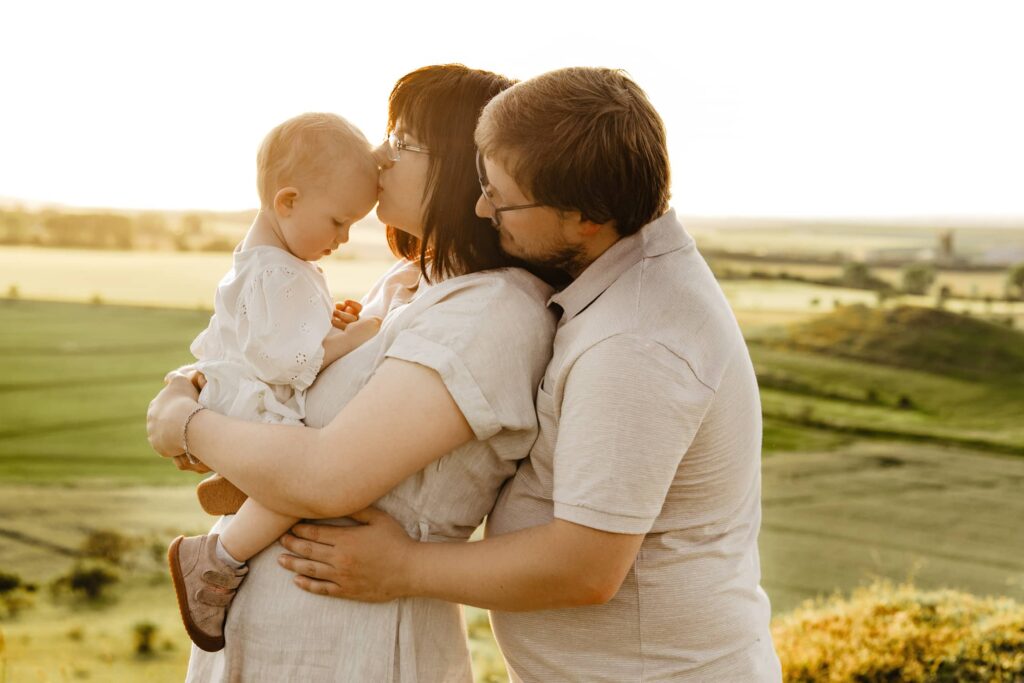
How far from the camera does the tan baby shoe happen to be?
1.53 meters

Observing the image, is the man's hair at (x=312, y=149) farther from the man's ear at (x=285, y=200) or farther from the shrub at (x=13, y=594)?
the shrub at (x=13, y=594)

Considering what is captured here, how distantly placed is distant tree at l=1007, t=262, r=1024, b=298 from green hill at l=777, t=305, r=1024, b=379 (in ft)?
0.60

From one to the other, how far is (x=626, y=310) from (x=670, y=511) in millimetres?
328

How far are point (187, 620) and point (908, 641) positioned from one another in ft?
8.97

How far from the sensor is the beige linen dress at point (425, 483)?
131 centimetres

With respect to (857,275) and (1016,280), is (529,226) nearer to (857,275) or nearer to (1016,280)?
(857,275)

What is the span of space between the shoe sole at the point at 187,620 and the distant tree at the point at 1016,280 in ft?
13.0

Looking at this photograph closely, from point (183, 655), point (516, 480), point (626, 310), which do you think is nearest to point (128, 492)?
point (183, 655)

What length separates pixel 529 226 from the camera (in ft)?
4.30

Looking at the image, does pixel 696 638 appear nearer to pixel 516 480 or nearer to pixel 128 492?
pixel 516 480

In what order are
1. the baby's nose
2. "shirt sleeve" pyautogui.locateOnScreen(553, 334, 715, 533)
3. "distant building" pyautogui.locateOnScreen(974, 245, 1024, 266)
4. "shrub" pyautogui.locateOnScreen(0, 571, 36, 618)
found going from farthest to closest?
"distant building" pyautogui.locateOnScreen(974, 245, 1024, 266) < "shrub" pyautogui.locateOnScreen(0, 571, 36, 618) < the baby's nose < "shirt sleeve" pyautogui.locateOnScreen(553, 334, 715, 533)

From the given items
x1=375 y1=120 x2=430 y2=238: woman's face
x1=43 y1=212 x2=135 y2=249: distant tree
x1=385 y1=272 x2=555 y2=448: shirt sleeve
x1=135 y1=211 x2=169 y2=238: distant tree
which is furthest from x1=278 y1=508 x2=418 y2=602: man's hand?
x1=43 y1=212 x2=135 y2=249: distant tree

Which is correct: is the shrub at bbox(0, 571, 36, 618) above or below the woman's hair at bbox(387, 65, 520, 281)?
below

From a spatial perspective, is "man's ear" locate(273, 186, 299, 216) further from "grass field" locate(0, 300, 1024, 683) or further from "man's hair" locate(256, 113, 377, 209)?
"grass field" locate(0, 300, 1024, 683)
